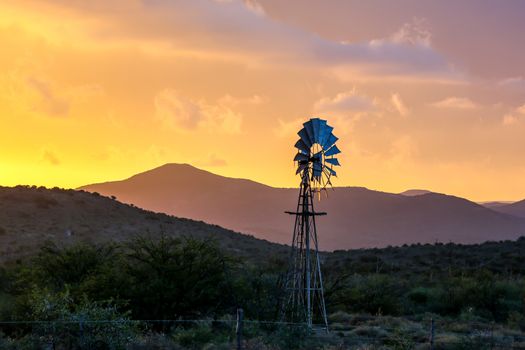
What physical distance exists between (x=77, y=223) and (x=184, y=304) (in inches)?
2019

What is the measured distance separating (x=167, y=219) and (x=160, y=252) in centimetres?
5950

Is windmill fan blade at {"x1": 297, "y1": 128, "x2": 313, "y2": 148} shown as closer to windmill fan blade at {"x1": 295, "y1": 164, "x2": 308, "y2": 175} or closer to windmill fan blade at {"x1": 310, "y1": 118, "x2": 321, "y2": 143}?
windmill fan blade at {"x1": 310, "y1": 118, "x2": 321, "y2": 143}

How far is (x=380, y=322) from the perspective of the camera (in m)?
25.3

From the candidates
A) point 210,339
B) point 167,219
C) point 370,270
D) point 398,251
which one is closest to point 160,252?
point 210,339

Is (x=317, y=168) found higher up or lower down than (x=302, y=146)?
lower down

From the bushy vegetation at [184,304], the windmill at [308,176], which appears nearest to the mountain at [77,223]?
the bushy vegetation at [184,304]

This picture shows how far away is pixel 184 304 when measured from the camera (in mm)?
21062

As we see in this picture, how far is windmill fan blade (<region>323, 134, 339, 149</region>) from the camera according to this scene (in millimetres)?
22297

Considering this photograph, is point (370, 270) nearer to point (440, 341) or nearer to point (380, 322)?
point (380, 322)

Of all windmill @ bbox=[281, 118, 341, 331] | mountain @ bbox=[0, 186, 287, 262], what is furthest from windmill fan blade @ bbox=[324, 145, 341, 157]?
mountain @ bbox=[0, 186, 287, 262]

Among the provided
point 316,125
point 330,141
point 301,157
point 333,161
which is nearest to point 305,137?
point 316,125

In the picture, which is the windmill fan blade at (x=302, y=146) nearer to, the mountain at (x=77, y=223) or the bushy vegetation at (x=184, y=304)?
the bushy vegetation at (x=184, y=304)

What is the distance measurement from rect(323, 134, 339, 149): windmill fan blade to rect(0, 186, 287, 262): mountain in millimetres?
38279

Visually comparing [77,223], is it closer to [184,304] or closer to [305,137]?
[184,304]
